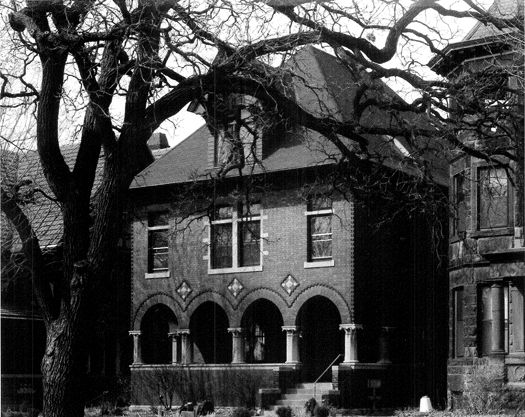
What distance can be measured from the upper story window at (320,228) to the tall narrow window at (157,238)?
11.7 feet

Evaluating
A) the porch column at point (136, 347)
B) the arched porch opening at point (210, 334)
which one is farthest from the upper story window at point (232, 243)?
the porch column at point (136, 347)

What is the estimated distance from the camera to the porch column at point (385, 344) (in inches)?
996

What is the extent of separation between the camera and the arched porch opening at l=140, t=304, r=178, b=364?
28.0 meters

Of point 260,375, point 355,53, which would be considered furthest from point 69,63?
point 260,375

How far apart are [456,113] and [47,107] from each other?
570 cm

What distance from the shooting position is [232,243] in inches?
1065

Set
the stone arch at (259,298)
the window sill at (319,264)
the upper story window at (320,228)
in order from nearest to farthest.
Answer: the upper story window at (320,228) → the window sill at (319,264) → the stone arch at (259,298)

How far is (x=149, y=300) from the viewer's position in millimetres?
27641

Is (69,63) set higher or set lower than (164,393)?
higher

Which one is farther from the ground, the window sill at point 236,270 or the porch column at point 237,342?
the window sill at point 236,270

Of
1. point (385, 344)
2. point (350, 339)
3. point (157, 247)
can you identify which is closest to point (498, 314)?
point (385, 344)

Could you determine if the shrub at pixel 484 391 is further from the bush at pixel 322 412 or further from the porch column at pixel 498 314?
the bush at pixel 322 412

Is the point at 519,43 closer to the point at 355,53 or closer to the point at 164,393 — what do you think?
the point at 355,53

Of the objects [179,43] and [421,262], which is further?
[421,262]
